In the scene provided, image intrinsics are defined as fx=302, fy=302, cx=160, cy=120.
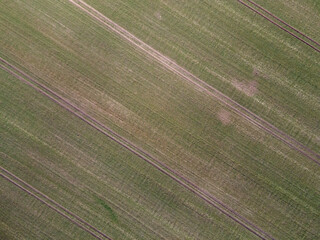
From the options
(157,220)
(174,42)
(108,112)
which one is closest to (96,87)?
(108,112)

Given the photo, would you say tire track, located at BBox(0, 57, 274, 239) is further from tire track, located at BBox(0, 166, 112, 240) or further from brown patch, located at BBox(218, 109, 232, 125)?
tire track, located at BBox(0, 166, 112, 240)

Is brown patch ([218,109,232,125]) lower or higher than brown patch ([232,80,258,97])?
lower

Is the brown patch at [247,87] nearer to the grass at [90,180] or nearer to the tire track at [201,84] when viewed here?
the tire track at [201,84]

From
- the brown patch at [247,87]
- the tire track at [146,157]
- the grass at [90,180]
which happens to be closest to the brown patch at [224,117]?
the brown patch at [247,87]

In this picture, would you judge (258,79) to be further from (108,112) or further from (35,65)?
(35,65)

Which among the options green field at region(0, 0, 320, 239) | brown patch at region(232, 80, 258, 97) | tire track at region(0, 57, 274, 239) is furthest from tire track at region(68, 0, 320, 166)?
tire track at region(0, 57, 274, 239)

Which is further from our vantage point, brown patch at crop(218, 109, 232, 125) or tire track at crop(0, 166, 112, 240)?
brown patch at crop(218, 109, 232, 125)
